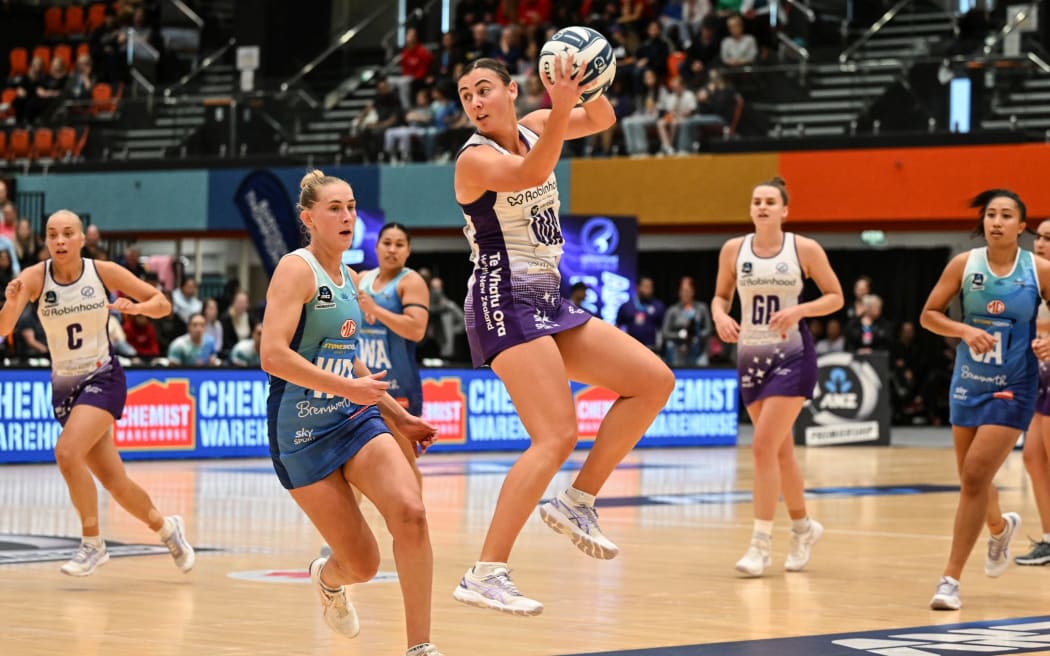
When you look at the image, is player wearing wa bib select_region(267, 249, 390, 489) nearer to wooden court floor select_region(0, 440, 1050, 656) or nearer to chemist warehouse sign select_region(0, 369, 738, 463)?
wooden court floor select_region(0, 440, 1050, 656)

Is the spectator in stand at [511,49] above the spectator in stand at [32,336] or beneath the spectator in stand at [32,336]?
above

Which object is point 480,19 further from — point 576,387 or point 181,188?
point 576,387

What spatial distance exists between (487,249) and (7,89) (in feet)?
86.6

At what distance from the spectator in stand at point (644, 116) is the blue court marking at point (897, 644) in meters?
17.6

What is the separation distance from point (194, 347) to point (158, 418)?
1.46 metres

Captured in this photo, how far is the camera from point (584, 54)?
6445 mm

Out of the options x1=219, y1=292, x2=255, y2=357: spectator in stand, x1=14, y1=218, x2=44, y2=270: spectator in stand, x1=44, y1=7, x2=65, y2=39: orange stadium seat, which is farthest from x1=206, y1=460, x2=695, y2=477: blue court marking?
x1=44, y1=7, x2=65, y2=39: orange stadium seat

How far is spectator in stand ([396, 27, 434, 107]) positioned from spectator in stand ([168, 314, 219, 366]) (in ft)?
27.9

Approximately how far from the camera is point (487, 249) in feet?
22.6

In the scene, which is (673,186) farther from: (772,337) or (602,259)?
(772,337)

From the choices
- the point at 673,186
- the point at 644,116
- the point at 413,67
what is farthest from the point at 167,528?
the point at 413,67

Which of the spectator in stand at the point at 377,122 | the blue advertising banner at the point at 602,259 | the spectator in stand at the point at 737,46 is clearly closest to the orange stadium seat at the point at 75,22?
the spectator in stand at the point at 377,122

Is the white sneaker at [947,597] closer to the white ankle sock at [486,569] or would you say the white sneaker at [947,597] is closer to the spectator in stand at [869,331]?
the white ankle sock at [486,569]

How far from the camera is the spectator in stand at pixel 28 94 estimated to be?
2944 cm
